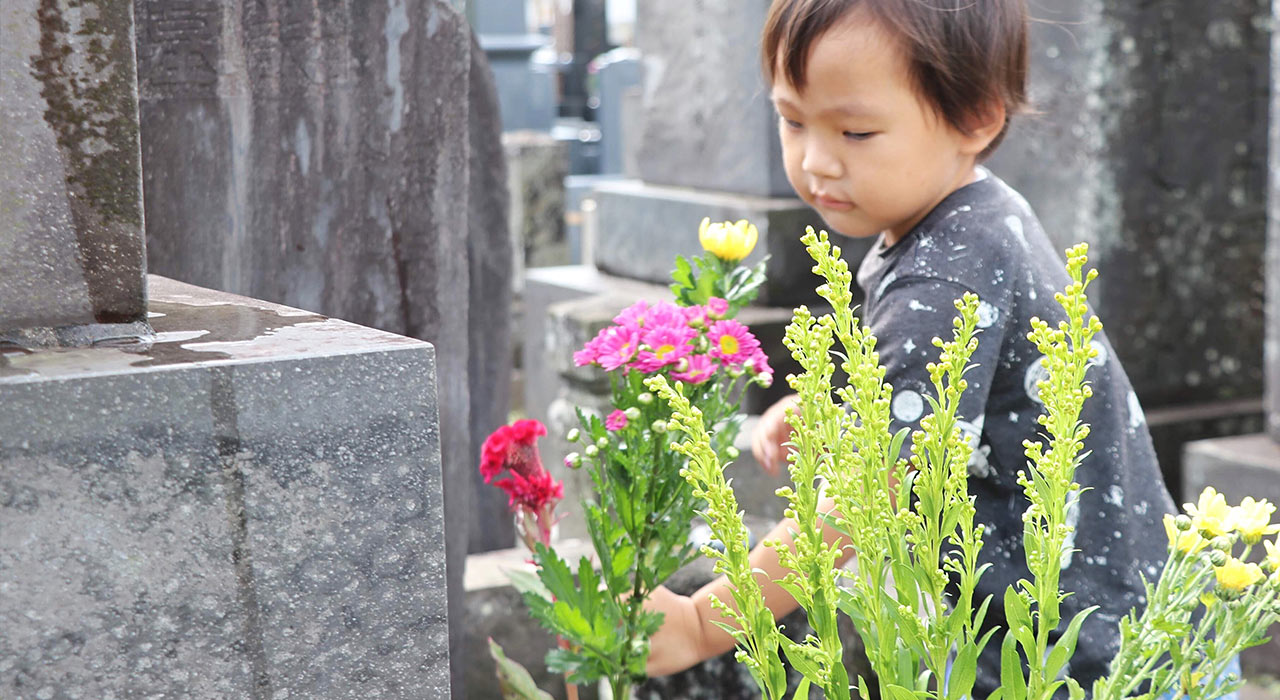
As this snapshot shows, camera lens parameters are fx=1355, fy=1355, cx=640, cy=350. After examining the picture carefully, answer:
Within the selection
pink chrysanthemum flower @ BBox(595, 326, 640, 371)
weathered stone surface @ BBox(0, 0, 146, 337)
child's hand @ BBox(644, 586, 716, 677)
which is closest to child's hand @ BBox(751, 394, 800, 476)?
child's hand @ BBox(644, 586, 716, 677)

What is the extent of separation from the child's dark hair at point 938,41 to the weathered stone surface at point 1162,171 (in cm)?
221

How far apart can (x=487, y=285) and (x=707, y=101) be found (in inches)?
34.5

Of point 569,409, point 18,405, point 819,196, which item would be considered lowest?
point 569,409

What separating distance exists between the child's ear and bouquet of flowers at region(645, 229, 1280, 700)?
742mm

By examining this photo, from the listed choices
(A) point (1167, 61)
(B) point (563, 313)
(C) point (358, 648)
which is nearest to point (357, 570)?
(C) point (358, 648)

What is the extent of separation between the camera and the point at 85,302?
993mm

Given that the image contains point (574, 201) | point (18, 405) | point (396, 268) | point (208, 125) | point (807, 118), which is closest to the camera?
point (18, 405)

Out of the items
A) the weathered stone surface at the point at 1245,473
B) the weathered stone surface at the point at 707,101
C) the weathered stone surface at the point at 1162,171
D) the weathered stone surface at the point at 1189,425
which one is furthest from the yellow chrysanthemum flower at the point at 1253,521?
the weathered stone surface at the point at 1189,425

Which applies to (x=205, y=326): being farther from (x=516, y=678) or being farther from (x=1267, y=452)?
(x=1267, y=452)

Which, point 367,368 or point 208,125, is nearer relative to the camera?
point 367,368

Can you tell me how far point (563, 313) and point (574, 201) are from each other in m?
6.61

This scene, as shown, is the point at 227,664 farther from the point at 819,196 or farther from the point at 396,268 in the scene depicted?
the point at 396,268

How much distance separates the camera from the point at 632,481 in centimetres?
130

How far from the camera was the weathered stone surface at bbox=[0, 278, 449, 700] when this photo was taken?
34.4 inches
